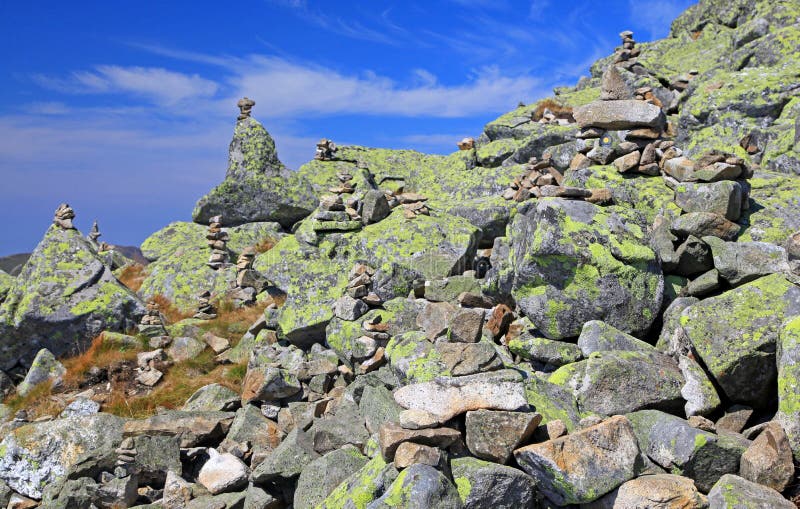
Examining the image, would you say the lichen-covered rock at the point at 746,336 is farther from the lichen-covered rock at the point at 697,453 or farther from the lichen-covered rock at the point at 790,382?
the lichen-covered rock at the point at 697,453

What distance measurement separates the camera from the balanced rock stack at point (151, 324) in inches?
691

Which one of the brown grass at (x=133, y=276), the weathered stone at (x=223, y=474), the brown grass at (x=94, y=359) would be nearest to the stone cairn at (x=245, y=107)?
the brown grass at (x=133, y=276)

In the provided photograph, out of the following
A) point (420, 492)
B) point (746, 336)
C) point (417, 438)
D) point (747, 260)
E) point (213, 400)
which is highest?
point (747, 260)

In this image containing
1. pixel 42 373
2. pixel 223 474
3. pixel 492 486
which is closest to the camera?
pixel 492 486

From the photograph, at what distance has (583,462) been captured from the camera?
6.53 m

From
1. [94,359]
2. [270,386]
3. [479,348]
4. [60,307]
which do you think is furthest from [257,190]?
[479,348]

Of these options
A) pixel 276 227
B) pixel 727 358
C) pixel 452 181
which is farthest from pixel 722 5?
pixel 727 358

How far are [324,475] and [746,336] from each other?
6946mm

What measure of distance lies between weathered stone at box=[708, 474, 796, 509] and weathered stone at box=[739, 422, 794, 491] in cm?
20

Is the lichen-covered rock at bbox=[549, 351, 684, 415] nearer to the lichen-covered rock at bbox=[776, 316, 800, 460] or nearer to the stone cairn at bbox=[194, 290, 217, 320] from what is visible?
the lichen-covered rock at bbox=[776, 316, 800, 460]

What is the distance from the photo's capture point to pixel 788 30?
20891 millimetres

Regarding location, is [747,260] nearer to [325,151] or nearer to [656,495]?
[656,495]

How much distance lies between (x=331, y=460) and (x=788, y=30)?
23927 mm

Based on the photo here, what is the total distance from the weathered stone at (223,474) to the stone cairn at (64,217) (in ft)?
45.2
